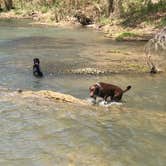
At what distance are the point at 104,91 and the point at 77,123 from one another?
8.12 ft

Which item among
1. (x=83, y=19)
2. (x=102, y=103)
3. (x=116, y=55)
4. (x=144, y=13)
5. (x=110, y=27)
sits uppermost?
(x=144, y=13)

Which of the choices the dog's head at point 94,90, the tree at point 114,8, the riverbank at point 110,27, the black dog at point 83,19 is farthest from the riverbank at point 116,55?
the dog's head at point 94,90

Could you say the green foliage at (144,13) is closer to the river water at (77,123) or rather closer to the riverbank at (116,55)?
the riverbank at (116,55)

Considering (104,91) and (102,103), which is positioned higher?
(104,91)

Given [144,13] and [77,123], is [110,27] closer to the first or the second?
[144,13]

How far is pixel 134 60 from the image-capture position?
31016 millimetres

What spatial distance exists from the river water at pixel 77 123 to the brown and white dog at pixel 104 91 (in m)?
0.42

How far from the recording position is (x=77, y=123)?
16.9m

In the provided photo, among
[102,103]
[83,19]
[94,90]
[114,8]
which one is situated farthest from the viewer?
[114,8]

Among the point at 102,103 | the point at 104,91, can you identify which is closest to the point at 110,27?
the point at 102,103

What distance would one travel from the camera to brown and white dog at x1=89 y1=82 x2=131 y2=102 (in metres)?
18.8

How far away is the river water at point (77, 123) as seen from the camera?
1378 cm

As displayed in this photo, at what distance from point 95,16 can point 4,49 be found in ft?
73.3

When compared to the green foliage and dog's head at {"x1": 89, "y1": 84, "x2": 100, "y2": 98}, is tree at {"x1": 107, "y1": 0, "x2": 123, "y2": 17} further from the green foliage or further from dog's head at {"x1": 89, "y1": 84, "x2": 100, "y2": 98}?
dog's head at {"x1": 89, "y1": 84, "x2": 100, "y2": 98}
